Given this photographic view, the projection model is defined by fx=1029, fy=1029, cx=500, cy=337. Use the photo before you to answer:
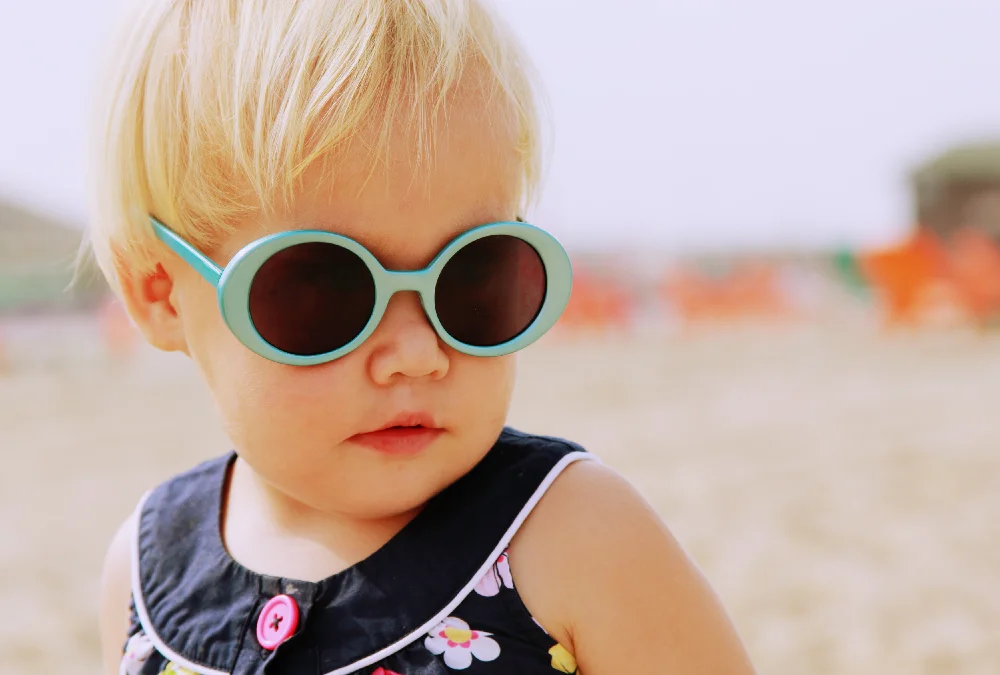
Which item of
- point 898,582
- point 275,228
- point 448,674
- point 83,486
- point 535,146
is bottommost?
point 83,486

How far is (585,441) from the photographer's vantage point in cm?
687

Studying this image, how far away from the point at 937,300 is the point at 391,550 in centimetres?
1377

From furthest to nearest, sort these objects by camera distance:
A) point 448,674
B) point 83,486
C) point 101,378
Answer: point 101,378, point 83,486, point 448,674

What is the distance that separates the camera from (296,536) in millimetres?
1422

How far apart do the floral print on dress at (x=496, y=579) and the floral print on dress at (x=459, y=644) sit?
5 cm

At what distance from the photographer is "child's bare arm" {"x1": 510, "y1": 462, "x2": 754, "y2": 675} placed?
1.24m

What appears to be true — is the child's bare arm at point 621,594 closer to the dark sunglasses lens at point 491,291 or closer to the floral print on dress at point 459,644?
the floral print on dress at point 459,644

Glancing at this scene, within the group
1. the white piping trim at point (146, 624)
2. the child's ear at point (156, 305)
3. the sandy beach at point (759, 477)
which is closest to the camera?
the white piping trim at point (146, 624)

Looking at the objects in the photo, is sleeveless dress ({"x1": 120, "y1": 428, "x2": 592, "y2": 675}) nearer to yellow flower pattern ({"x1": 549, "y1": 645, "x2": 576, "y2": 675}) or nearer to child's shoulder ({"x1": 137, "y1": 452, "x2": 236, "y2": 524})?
yellow flower pattern ({"x1": 549, "y1": 645, "x2": 576, "y2": 675})

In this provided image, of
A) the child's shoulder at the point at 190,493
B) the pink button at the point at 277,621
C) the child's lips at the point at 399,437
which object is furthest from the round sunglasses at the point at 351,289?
the child's shoulder at the point at 190,493

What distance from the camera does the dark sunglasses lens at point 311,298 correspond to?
1202 millimetres

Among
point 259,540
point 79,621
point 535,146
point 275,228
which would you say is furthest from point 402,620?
point 79,621

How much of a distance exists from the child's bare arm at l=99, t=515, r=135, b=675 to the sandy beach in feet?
6.95

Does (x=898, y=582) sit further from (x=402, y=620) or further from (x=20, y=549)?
(x=20, y=549)
